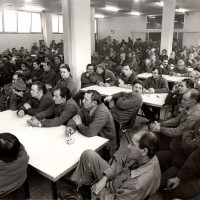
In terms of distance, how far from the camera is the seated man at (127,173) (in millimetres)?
1778

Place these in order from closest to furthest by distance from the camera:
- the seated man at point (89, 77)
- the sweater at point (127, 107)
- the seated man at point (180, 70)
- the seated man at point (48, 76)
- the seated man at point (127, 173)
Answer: the seated man at point (127, 173) < the sweater at point (127, 107) < the seated man at point (89, 77) < the seated man at point (48, 76) < the seated man at point (180, 70)

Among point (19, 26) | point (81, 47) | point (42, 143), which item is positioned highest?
point (19, 26)

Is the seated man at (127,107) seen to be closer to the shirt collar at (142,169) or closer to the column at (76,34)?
the shirt collar at (142,169)

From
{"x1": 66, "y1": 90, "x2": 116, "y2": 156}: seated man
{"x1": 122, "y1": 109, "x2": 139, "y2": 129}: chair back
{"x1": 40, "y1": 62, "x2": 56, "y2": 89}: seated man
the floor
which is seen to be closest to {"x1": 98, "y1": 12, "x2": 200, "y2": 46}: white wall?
{"x1": 40, "y1": 62, "x2": 56, "y2": 89}: seated man

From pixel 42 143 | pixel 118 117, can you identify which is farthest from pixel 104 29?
pixel 42 143

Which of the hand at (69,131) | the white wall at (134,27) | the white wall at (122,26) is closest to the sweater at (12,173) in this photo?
the hand at (69,131)

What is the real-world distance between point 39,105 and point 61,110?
40cm

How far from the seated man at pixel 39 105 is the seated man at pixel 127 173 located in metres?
1.39

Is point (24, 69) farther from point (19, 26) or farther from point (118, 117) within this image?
point (19, 26)

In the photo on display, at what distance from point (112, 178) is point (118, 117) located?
63.2 inches

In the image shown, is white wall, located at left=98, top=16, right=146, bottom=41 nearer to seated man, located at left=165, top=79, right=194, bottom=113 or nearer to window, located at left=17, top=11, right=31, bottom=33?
window, located at left=17, top=11, right=31, bottom=33

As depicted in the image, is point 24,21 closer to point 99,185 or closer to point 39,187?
point 39,187

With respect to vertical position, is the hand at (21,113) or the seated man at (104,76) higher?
the seated man at (104,76)

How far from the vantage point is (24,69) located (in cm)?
702
